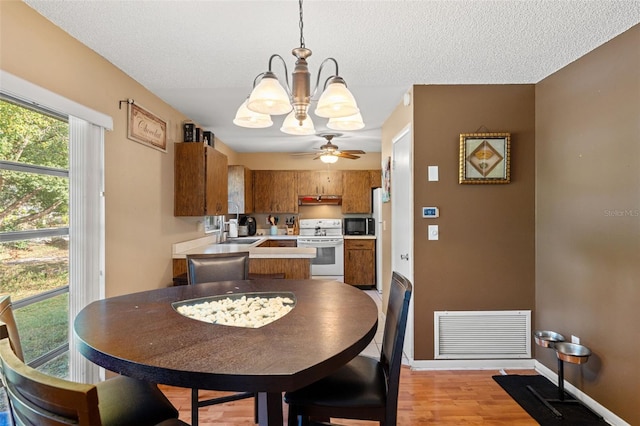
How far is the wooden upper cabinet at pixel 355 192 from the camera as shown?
5.83m

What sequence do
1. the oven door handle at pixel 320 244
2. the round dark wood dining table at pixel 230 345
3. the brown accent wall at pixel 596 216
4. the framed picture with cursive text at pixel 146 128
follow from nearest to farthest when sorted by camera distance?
the round dark wood dining table at pixel 230 345
the brown accent wall at pixel 596 216
the framed picture with cursive text at pixel 146 128
the oven door handle at pixel 320 244

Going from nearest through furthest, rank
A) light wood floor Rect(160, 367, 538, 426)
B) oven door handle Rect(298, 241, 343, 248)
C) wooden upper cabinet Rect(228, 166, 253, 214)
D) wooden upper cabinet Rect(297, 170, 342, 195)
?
light wood floor Rect(160, 367, 538, 426), wooden upper cabinet Rect(228, 166, 253, 214), oven door handle Rect(298, 241, 343, 248), wooden upper cabinet Rect(297, 170, 342, 195)

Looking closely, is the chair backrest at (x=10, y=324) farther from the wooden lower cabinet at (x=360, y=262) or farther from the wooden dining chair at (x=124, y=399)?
the wooden lower cabinet at (x=360, y=262)

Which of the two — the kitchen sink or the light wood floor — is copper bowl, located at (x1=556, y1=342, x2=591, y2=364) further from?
the kitchen sink

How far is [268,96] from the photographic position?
1.40 metres

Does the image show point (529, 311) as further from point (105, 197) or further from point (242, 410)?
point (105, 197)

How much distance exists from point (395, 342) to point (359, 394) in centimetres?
25

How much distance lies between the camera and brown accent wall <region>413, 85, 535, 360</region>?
2.81 m

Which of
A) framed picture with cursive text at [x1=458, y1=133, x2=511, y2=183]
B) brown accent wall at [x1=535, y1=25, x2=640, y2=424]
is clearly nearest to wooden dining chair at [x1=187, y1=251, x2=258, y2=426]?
framed picture with cursive text at [x1=458, y1=133, x2=511, y2=183]

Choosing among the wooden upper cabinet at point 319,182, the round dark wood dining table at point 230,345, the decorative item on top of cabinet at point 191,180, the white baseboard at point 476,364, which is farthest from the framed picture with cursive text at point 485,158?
the wooden upper cabinet at point 319,182

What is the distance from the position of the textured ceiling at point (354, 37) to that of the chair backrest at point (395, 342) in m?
1.43

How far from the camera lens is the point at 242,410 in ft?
7.18

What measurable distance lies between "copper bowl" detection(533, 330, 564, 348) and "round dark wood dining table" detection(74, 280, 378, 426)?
1581 millimetres

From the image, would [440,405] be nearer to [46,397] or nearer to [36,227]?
[46,397]
